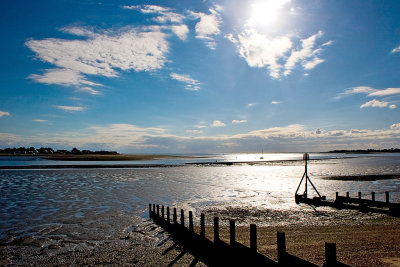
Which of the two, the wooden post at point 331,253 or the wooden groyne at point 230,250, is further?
the wooden groyne at point 230,250

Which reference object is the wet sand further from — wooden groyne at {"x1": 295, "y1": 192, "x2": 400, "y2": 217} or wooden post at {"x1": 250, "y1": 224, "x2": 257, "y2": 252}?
wooden post at {"x1": 250, "y1": 224, "x2": 257, "y2": 252}

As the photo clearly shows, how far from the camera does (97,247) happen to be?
42.8 ft

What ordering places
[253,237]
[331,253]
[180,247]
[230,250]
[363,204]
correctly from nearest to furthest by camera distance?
[331,253] → [253,237] → [230,250] → [180,247] → [363,204]

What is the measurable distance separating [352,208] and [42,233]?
2022cm

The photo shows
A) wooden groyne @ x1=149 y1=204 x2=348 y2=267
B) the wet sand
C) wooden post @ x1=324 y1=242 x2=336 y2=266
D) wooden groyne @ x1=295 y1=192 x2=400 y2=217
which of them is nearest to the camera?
wooden post @ x1=324 y1=242 x2=336 y2=266

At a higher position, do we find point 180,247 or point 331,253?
point 331,253

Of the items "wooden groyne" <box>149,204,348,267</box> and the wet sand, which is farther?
the wet sand

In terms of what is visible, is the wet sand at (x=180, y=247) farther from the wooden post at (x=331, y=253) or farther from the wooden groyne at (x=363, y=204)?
the wooden post at (x=331, y=253)

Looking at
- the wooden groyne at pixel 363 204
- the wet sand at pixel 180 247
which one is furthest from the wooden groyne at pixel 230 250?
the wooden groyne at pixel 363 204

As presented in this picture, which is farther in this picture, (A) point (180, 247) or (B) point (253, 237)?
(A) point (180, 247)

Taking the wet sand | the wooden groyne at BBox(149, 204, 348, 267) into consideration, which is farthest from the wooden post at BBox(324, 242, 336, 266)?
the wet sand

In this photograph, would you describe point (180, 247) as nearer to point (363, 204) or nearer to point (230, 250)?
point (230, 250)

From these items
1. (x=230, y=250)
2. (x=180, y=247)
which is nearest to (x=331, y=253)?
(x=230, y=250)

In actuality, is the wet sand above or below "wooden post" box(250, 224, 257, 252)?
below
